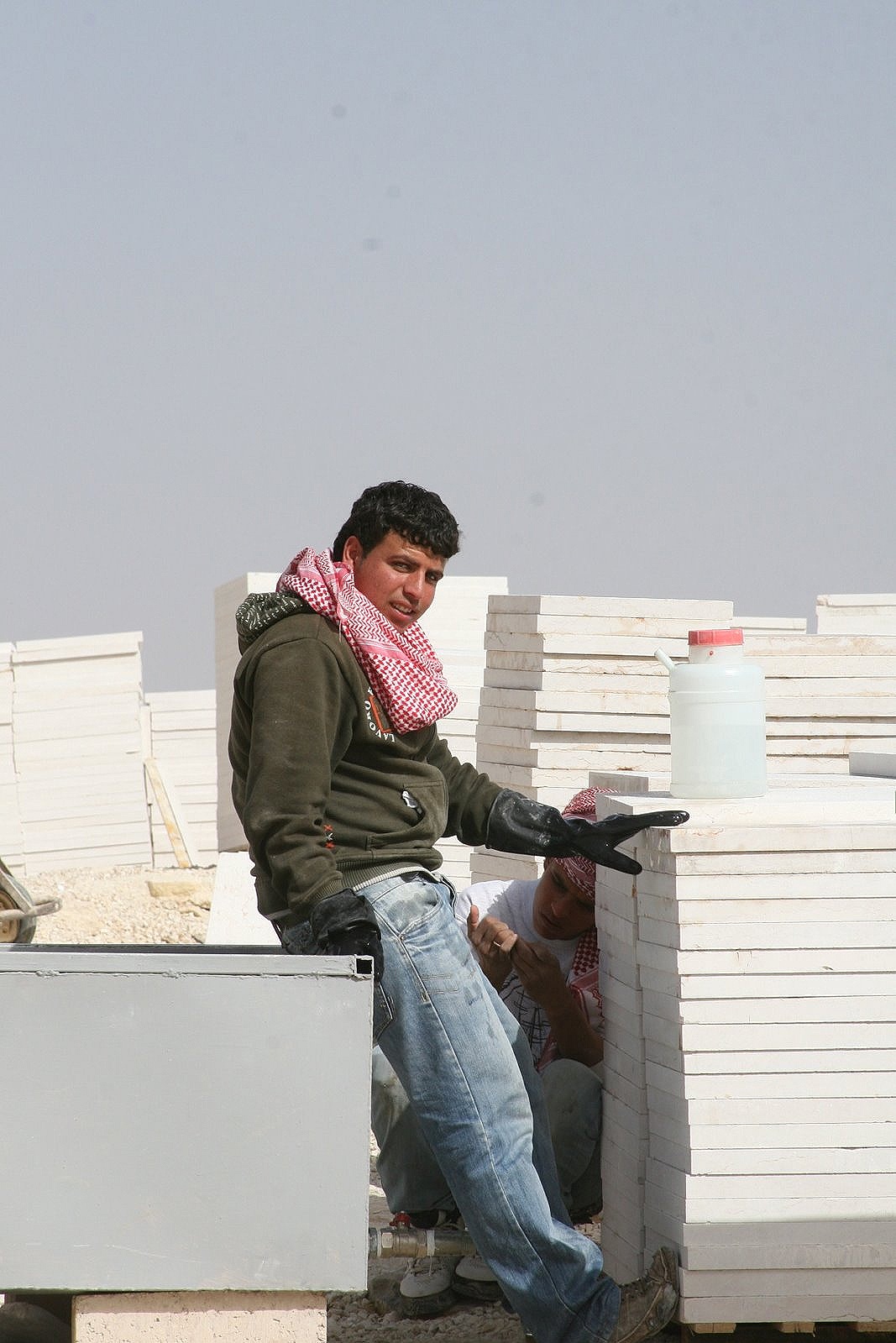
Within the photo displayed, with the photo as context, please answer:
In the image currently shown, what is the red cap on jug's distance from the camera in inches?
152

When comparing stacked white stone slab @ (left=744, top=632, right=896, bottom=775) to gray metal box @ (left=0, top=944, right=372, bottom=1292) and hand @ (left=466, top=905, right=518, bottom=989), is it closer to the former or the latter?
hand @ (left=466, top=905, right=518, bottom=989)

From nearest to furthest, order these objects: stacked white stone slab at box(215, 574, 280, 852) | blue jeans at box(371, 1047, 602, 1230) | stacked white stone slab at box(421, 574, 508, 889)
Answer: blue jeans at box(371, 1047, 602, 1230)
stacked white stone slab at box(421, 574, 508, 889)
stacked white stone slab at box(215, 574, 280, 852)

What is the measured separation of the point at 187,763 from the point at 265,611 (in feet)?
53.3

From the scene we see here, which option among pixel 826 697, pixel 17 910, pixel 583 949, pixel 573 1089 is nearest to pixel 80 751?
pixel 17 910

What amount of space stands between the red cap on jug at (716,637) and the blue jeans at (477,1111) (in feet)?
3.46

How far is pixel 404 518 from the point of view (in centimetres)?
357

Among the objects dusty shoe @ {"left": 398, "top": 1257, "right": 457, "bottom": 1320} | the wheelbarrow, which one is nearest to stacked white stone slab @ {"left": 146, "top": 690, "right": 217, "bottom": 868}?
the wheelbarrow

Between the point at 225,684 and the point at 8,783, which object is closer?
the point at 225,684

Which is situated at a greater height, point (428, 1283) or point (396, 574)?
point (396, 574)

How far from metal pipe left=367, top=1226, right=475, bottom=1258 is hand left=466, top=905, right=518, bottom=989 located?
0.76m

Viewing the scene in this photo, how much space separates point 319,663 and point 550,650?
3556 mm

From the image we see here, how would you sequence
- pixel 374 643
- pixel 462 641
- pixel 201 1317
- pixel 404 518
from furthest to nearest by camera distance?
pixel 462 641
pixel 404 518
pixel 374 643
pixel 201 1317

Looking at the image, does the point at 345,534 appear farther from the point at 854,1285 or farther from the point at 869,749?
the point at 869,749

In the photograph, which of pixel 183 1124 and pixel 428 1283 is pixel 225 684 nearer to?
pixel 428 1283
